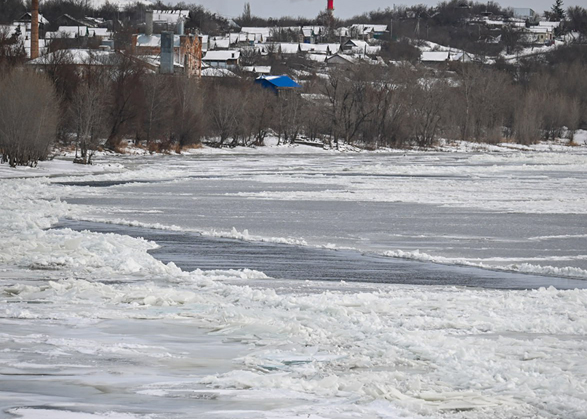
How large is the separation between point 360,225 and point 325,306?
10.9m

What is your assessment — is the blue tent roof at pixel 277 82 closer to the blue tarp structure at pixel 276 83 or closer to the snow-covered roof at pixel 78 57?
the blue tarp structure at pixel 276 83

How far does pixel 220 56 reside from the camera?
5463 inches

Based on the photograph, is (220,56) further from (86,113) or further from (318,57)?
(86,113)

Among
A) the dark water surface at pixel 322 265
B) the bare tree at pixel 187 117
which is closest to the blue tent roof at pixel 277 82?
the bare tree at pixel 187 117

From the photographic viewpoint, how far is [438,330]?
985cm

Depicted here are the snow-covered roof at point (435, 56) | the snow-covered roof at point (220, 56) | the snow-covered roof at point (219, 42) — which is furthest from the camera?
the snow-covered roof at point (219, 42)

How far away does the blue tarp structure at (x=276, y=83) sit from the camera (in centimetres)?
8656

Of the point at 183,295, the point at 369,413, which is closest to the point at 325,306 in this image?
the point at 183,295

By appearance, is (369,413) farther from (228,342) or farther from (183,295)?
(183,295)

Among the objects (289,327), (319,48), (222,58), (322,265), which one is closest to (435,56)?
(319,48)

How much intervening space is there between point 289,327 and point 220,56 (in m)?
132

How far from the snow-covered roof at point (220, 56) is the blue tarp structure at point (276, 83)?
48.7 meters

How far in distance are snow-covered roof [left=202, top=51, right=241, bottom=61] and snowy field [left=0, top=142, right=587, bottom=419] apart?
384 feet

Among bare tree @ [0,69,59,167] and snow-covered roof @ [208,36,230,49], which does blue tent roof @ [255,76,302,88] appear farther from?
snow-covered roof @ [208,36,230,49]
